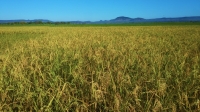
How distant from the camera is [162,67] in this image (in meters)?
4.09

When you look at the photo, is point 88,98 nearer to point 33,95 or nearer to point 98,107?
point 98,107

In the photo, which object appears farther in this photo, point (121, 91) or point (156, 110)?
point (121, 91)

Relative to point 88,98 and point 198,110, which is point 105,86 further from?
point 198,110

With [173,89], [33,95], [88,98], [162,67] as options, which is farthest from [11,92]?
[162,67]

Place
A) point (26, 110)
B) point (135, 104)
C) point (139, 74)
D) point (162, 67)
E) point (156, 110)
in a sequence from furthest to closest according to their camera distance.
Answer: point (162, 67) < point (139, 74) < point (26, 110) < point (135, 104) < point (156, 110)

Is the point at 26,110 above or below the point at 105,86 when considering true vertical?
below

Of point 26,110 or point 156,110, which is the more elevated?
point 156,110

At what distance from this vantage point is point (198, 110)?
224 centimetres

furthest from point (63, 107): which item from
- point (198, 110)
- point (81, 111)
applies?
point (198, 110)

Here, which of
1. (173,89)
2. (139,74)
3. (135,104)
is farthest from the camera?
(139,74)

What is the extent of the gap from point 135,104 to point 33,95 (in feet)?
4.27

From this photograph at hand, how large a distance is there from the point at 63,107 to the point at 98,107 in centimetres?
41

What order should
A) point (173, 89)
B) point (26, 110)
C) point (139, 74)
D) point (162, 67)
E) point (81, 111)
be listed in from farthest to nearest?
point (162, 67)
point (139, 74)
point (173, 89)
point (26, 110)
point (81, 111)

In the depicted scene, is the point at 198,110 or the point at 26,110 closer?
the point at 198,110
